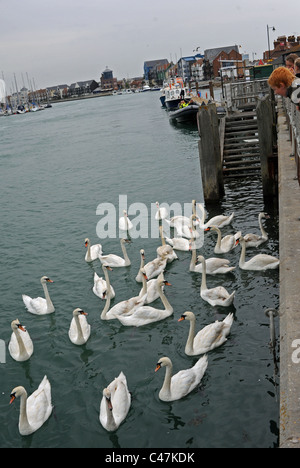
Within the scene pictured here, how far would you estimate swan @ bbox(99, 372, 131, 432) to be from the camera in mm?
7031

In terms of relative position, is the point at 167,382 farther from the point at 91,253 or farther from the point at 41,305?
the point at 91,253

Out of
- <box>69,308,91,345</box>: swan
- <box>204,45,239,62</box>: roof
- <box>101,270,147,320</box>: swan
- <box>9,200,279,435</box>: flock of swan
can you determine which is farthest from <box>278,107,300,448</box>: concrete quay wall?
<box>204,45,239,62</box>: roof

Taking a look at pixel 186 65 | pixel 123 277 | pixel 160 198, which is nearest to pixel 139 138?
pixel 160 198

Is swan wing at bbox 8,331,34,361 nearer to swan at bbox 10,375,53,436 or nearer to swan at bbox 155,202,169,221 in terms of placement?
swan at bbox 10,375,53,436

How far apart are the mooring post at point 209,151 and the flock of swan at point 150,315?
1.68 metres

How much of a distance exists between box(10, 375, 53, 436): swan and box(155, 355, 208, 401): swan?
1.73 m

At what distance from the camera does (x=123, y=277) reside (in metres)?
12.6

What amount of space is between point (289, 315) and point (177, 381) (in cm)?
265

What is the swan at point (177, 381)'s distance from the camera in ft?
24.7

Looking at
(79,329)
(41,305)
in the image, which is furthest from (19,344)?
(41,305)

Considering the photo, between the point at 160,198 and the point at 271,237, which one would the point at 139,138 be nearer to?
the point at 160,198

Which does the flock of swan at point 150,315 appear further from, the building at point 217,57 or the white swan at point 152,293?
the building at point 217,57

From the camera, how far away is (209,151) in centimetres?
1587

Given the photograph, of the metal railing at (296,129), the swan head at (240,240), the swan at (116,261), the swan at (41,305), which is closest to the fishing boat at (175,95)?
the swan head at (240,240)
